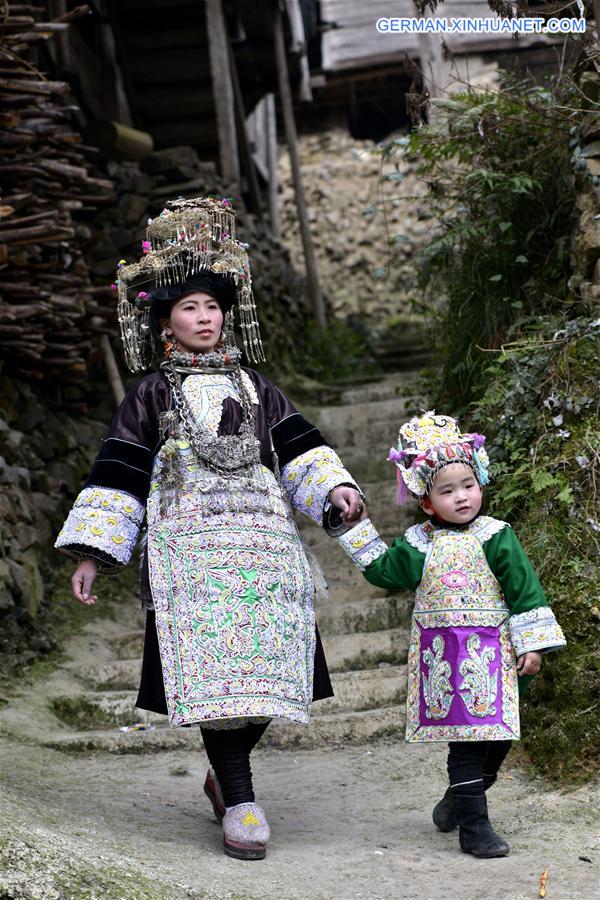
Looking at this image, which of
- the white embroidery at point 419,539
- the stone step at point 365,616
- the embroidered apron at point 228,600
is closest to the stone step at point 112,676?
the stone step at point 365,616

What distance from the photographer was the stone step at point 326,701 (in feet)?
15.2

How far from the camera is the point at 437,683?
3.15 m

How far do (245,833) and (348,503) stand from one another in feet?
3.27

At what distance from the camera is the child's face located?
10.5 feet

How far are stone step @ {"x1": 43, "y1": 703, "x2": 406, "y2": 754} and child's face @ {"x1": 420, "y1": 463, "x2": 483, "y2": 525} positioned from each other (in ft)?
4.78

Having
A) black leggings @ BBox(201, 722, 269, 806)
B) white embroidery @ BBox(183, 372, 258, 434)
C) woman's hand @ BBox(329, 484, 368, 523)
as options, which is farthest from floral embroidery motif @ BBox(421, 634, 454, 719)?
white embroidery @ BBox(183, 372, 258, 434)

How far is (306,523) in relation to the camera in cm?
701

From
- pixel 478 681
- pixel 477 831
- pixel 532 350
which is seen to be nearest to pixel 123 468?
pixel 478 681

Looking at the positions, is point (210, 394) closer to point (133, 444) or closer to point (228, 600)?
point (133, 444)

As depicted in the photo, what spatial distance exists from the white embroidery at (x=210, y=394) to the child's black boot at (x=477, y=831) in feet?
4.29

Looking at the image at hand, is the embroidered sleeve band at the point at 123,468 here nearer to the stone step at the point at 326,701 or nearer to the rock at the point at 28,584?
the stone step at the point at 326,701

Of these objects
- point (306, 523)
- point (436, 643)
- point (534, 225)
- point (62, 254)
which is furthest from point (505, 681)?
point (62, 254)

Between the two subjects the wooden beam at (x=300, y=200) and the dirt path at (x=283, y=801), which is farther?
the wooden beam at (x=300, y=200)

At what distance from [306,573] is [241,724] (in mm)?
500
